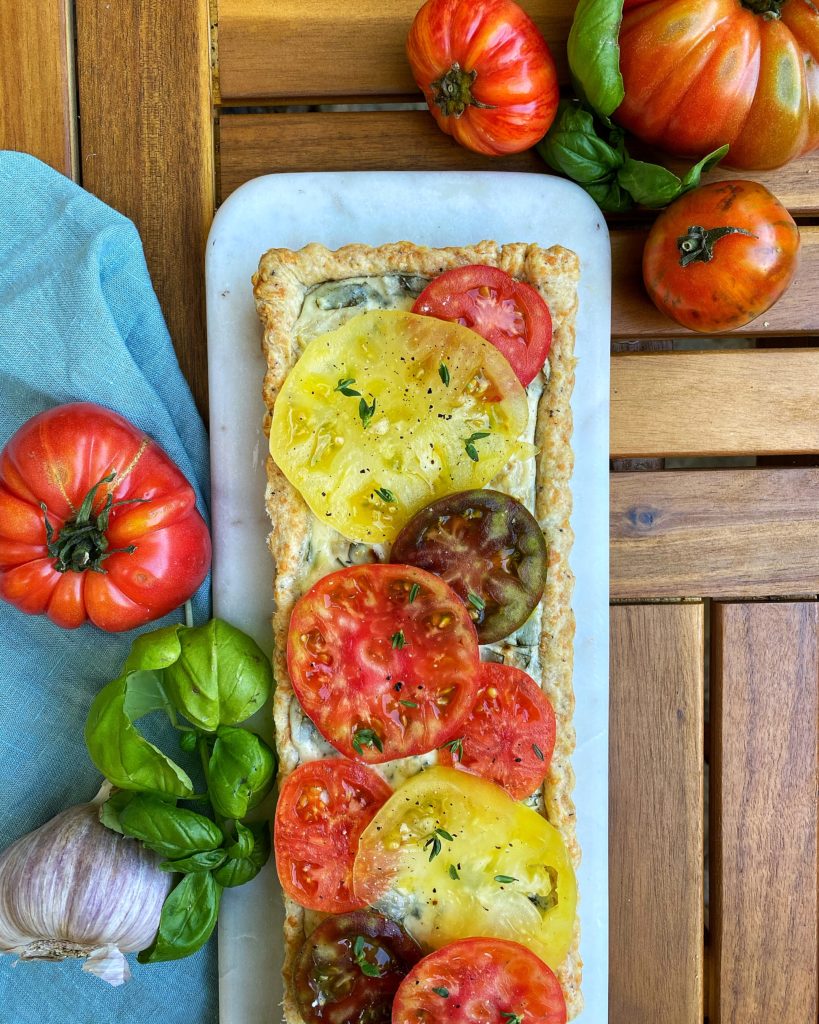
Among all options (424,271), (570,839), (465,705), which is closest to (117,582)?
(465,705)

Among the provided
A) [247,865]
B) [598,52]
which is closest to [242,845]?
[247,865]

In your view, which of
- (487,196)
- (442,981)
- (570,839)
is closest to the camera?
(442,981)

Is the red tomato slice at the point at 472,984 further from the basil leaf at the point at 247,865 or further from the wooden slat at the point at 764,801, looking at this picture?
the wooden slat at the point at 764,801

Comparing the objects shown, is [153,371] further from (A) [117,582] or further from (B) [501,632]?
(B) [501,632]

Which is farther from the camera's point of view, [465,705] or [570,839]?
[570,839]

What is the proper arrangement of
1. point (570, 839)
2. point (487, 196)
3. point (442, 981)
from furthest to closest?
point (487, 196) → point (570, 839) → point (442, 981)

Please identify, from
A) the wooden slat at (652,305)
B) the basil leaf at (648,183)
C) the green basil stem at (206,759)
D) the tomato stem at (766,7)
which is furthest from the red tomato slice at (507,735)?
the tomato stem at (766,7)
